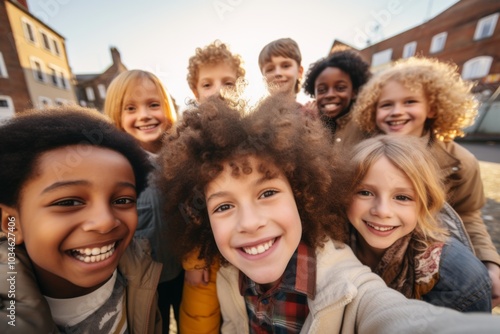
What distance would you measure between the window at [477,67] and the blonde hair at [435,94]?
21.6 m

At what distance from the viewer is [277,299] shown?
4.64 feet

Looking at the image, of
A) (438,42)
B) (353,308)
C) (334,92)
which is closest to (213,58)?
(334,92)

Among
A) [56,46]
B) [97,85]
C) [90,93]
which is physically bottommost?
[90,93]

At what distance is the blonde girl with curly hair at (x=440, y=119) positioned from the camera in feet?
6.42

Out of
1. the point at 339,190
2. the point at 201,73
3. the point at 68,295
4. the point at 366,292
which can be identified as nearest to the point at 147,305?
the point at 68,295

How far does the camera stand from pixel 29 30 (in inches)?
612

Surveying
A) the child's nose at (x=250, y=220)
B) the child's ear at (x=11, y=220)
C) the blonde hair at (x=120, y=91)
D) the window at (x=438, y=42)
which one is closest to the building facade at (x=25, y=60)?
the blonde hair at (x=120, y=91)

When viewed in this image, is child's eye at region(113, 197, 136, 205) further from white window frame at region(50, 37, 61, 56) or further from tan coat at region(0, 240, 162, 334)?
white window frame at region(50, 37, 61, 56)

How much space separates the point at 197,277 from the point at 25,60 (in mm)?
21537

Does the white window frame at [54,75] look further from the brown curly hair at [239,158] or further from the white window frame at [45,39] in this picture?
the brown curly hair at [239,158]

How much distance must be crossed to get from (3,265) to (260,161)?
1.34 m

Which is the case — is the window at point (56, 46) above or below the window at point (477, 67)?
above

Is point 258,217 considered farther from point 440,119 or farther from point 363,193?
point 440,119

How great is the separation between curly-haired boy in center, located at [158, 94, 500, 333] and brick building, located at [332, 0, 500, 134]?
16.2 m
